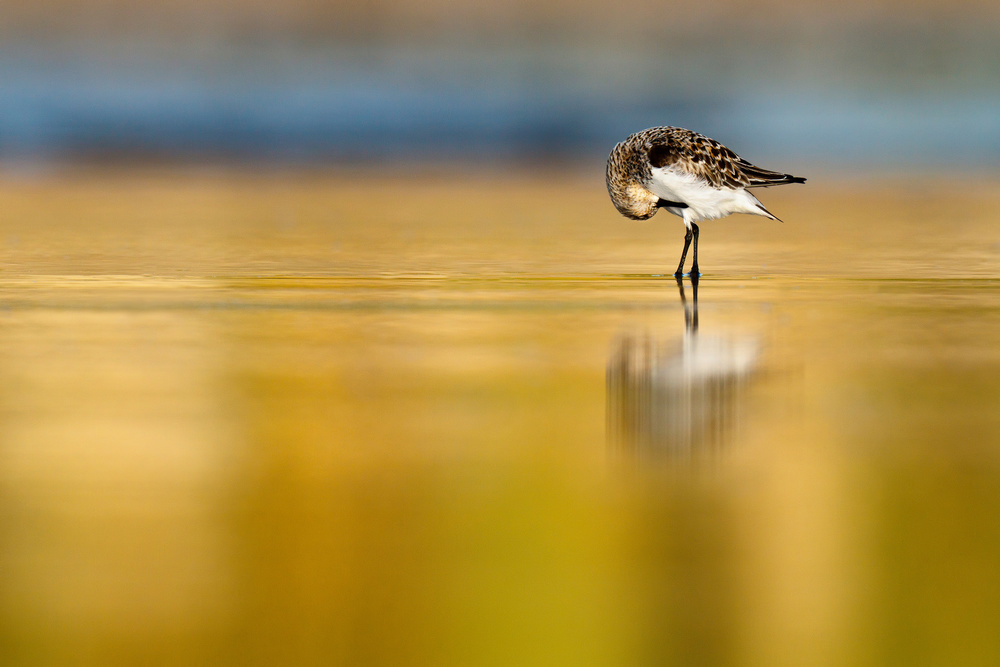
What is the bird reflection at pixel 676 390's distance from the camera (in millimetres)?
4617

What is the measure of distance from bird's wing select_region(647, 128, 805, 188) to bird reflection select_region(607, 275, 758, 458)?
306cm

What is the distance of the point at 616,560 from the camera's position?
341 cm

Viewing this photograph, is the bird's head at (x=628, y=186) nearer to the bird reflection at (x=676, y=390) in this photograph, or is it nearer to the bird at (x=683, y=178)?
the bird at (x=683, y=178)

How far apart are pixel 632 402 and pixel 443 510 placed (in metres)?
1.62

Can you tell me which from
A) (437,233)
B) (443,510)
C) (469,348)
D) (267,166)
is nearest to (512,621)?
(443,510)

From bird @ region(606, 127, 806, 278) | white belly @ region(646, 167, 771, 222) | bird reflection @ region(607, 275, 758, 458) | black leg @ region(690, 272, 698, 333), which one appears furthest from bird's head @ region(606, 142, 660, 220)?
bird reflection @ region(607, 275, 758, 458)

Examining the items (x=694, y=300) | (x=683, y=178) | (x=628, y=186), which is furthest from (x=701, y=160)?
(x=694, y=300)

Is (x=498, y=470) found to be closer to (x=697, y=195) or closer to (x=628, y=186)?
(x=697, y=195)

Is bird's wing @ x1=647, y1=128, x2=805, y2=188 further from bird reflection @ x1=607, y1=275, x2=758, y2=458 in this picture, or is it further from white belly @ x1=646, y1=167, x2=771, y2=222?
bird reflection @ x1=607, y1=275, x2=758, y2=458

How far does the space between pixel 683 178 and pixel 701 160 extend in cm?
19

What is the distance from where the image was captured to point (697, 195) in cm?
1049

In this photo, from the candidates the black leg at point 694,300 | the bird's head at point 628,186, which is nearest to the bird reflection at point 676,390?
the black leg at point 694,300

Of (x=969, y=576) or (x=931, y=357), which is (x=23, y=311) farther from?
(x=969, y=576)

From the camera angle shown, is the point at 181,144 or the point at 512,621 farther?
the point at 181,144
